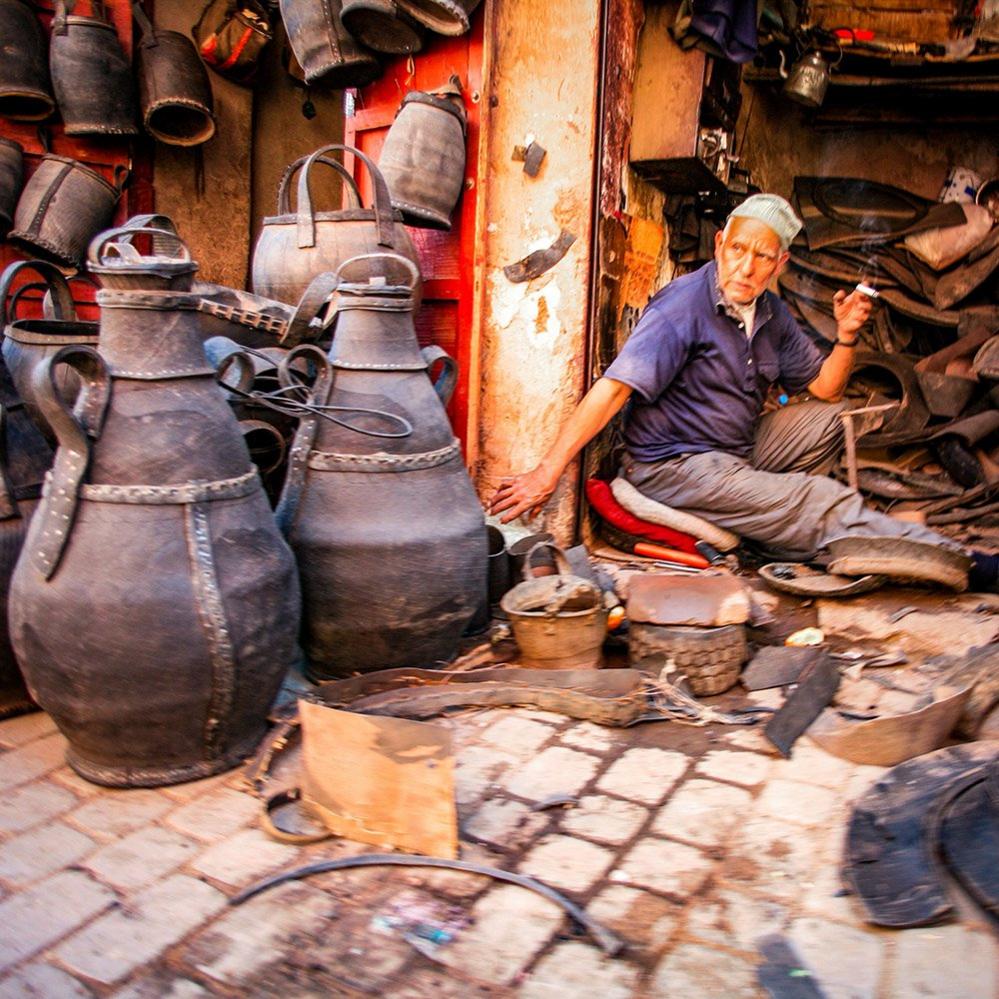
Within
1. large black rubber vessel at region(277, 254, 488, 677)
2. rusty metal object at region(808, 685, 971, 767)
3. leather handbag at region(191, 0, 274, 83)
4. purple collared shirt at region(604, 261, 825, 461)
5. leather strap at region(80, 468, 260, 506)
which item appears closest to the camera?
leather strap at region(80, 468, 260, 506)

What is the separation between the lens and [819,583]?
3770 millimetres

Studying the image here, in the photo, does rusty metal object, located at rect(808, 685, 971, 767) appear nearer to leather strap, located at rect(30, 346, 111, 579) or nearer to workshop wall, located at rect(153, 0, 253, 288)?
leather strap, located at rect(30, 346, 111, 579)

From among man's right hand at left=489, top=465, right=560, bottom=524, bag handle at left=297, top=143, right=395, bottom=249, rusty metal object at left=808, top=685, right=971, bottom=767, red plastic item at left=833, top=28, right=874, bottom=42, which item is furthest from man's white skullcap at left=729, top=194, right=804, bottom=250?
rusty metal object at left=808, top=685, right=971, bottom=767

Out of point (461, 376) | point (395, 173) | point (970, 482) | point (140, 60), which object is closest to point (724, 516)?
point (461, 376)

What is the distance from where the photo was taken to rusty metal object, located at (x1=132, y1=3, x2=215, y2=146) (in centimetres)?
578

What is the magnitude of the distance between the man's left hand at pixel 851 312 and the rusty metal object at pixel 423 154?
6.46 ft

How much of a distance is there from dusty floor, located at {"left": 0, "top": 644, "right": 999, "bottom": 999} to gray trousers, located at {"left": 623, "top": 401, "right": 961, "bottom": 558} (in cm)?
165

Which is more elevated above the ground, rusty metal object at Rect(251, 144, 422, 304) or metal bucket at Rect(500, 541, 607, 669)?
rusty metal object at Rect(251, 144, 422, 304)

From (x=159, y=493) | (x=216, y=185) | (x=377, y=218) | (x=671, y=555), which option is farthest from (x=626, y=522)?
(x=216, y=185)

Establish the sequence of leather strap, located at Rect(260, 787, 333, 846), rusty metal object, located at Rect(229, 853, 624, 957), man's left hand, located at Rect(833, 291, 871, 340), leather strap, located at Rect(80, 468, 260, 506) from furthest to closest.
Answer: man's left hand, located at Rect(833, 291, 871, 340) → leather strap, located at Rect(80, 468, 260, 506) → leather strap, located at Rect(260, 787, 333, 846) → rusty metal object, located at Rect(229, 853, 624, 957)

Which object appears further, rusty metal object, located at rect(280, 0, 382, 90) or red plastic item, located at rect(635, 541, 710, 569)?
rusty metal object, located at rect(280, 0, 382, 90)

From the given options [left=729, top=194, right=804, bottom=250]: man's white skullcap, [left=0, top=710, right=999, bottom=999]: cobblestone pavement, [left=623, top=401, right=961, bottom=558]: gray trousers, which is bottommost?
[left=0, top=710, right=999, bottom=999]: cobblestone pavement

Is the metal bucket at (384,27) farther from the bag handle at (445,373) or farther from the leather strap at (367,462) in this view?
the leather strap at (367,462)

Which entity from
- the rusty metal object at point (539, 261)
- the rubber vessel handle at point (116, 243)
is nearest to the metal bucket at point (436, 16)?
the rusty metal object at point (539, 261)
